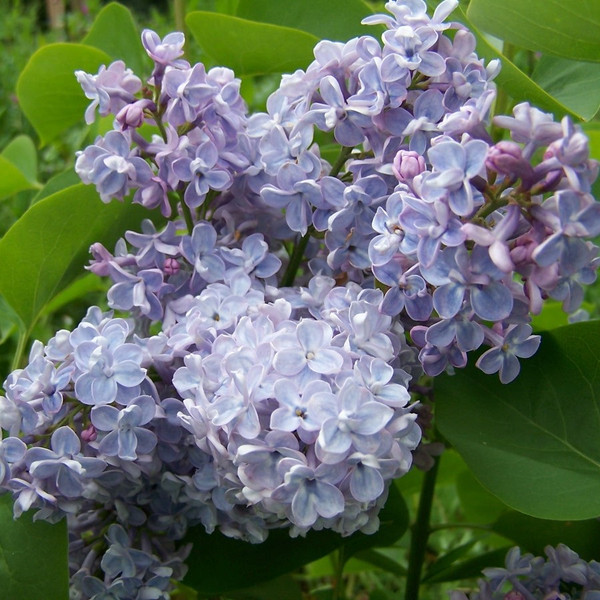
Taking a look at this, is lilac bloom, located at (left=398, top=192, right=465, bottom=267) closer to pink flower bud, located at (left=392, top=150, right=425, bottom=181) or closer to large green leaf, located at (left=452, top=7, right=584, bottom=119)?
pink flower bud, located at (left=392, top=150, right=425, bottom=181)

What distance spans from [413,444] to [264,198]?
207 millimetres

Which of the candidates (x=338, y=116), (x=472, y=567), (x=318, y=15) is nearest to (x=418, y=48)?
(x=338, y=116)

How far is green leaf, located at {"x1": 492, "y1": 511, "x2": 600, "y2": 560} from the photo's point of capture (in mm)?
760

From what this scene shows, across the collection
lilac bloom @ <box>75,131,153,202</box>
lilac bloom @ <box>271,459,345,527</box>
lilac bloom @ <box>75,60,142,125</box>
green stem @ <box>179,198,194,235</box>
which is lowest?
lilac bloom @ <box>271,459,345,527</box>

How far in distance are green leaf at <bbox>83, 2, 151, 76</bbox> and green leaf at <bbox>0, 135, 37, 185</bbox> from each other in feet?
0.58

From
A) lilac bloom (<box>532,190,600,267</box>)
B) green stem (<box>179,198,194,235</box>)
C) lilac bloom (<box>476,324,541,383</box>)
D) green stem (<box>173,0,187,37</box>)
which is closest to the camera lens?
lilac bloom (<box>532,190,600,267</box>)

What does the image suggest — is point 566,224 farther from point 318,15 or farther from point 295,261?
point 318,15

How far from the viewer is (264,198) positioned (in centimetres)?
60

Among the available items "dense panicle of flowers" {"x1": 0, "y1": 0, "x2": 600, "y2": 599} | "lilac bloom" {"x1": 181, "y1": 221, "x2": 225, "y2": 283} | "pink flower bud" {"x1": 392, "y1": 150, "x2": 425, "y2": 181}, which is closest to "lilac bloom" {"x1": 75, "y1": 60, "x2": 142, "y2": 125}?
"dense panicle of flowers" {"x1": 0, "y1": 0, "x2": 600, "y2": 599}

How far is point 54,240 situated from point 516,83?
394 millimetres

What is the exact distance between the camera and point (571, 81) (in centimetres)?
71

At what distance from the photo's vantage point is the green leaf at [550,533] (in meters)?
0.76

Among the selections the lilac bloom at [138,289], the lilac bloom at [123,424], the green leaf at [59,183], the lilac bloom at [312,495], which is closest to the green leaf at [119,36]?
the green leaf at [59,183]

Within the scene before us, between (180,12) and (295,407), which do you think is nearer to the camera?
(295,407)
